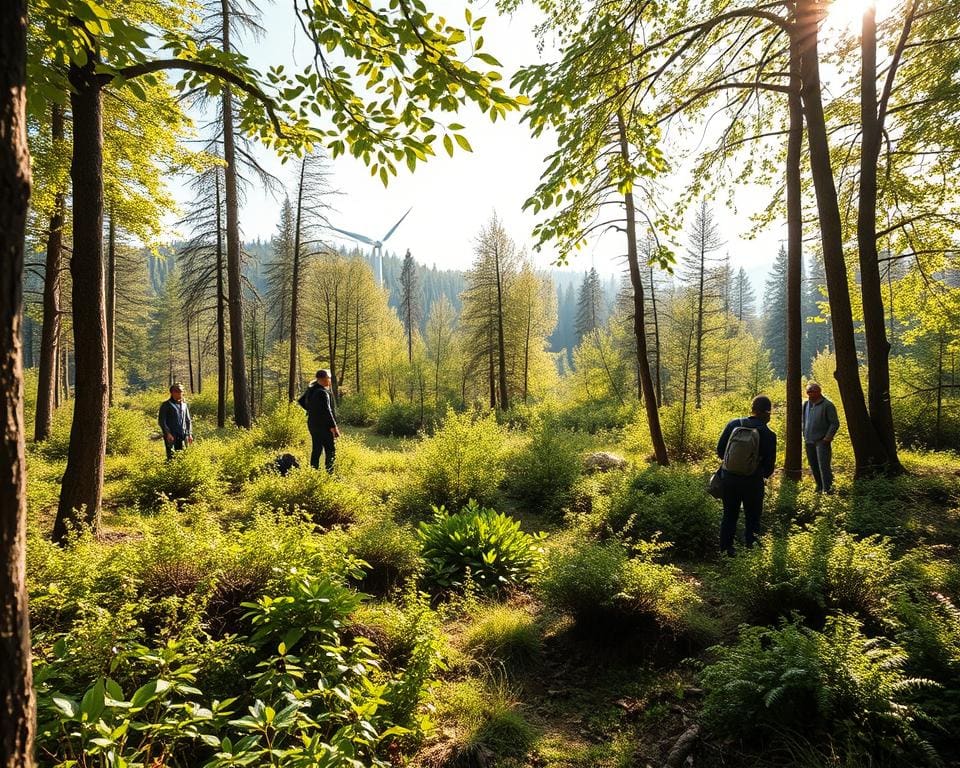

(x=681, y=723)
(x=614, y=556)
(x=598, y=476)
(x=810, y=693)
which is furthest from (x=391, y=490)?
(x=810, y=693)

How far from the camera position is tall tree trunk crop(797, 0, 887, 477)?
24.6ft

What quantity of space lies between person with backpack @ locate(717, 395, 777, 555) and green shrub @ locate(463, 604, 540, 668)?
299 centimetres

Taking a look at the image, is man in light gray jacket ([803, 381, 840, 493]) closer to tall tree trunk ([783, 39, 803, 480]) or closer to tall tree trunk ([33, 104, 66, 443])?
tall tree trunk ([783, 39, 803, 480])

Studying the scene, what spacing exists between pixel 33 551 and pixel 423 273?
166 m

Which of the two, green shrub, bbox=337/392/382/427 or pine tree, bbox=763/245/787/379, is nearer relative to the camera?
green shrub, bbox=337/392/382/427

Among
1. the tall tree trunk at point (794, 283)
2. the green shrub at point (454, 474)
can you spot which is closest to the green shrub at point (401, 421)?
the green shrub at point (454, 474)

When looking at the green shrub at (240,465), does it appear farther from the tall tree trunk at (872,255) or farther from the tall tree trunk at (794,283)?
the tall tree trunk at (872,255)

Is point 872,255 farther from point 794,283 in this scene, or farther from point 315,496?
point 315,496

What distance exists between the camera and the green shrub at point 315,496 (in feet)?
22.6

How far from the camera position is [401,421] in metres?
24.5

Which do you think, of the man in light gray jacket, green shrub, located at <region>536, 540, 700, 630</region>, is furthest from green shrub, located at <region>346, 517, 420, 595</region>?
the man in light gray jacket

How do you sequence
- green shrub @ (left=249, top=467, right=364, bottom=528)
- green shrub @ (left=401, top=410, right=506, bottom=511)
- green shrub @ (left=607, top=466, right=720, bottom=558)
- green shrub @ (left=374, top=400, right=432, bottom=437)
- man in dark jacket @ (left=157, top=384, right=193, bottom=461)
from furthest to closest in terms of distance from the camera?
green shrub @ (left=374, top=400, right=432, bottom=437)
man in dark jacket @ (left=157, top=384, right=193, bottom=461)
green shrub @ (left=401, top=410, right=506, bottom=511)
green shrub @ (left=249, top=467, right=364, bottom=528)
green shrub @ (left=607, top=466, right=720, bottom=558)

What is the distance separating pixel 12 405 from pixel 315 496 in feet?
19.9

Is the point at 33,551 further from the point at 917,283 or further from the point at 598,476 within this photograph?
the point at 917,283
